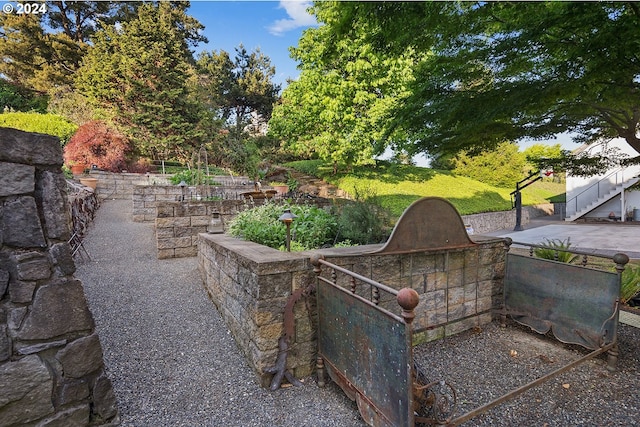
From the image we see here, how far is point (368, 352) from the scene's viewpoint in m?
1.75

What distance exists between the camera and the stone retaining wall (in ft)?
7.43

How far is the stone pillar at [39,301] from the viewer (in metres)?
1.54

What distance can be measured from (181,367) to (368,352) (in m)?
1.63

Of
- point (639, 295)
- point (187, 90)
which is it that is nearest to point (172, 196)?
point (187, 90)

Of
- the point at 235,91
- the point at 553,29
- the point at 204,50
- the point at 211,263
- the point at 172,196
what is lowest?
the point at 211,263

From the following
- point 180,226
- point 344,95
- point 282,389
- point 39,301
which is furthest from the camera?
point 344,95

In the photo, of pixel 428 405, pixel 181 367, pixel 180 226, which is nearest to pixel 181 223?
pixel 180 226

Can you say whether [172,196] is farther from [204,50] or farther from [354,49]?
[204,50]

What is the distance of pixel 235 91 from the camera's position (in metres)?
19.0

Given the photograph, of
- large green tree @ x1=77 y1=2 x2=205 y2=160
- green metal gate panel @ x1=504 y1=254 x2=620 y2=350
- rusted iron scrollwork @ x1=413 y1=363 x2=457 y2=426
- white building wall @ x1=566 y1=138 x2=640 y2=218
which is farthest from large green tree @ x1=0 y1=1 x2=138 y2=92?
white building wall @ x1=566 y1=138 x2=640 y2=218

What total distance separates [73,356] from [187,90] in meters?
15.7

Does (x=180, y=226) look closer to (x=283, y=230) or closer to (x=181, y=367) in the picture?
(x=283, y=230)

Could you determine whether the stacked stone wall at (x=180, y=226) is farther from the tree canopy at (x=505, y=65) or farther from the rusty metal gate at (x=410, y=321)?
the rusty metal gate at (x=410, y=321)

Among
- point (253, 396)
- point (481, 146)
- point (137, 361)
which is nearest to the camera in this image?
point (253, 396)
